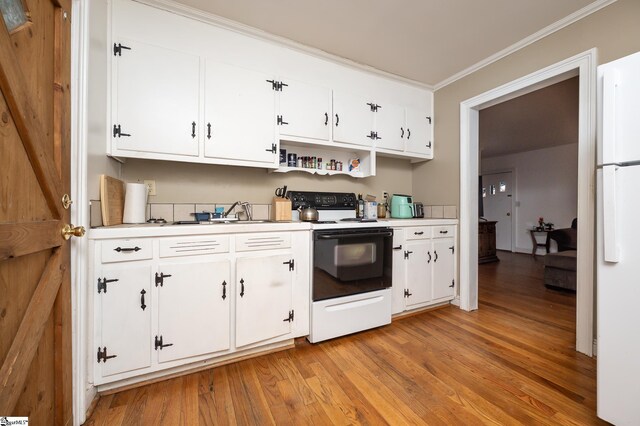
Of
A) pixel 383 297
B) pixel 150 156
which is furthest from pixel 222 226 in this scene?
pixel 383 297

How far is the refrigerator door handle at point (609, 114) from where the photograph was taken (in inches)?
45.3

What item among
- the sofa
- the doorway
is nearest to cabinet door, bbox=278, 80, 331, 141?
the sofa

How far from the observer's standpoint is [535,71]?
2.19 metres

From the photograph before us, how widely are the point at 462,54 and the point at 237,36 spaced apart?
6.80ft

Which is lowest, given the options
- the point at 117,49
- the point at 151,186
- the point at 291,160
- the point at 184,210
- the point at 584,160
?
the point at 184,210

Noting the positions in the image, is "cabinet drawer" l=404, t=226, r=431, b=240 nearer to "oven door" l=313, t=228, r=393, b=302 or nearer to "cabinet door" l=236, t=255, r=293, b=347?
"oven door" l=313, t=228, r=393, b=302

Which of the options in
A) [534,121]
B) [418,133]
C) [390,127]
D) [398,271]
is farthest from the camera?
[534,121]

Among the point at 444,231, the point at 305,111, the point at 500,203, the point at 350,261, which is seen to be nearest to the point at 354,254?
the point at 350,261

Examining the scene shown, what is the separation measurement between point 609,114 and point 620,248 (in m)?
0.60

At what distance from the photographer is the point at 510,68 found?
93.3 inches

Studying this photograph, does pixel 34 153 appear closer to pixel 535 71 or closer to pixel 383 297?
pixel 383 297

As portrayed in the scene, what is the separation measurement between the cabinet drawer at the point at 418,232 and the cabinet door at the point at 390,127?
91 centimetres

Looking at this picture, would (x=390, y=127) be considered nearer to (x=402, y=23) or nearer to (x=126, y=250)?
(x=402, y=23)

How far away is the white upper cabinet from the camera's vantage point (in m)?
2.21
